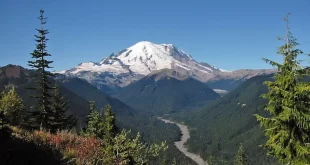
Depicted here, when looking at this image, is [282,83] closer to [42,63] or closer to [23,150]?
[23,150]

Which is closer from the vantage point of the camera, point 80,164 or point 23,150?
point 23,150

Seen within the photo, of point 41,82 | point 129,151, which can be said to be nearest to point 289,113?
point 129,151

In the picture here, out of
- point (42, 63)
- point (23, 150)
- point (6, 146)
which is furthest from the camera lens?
point (42, 63)

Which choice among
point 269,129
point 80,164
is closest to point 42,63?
point 269,129

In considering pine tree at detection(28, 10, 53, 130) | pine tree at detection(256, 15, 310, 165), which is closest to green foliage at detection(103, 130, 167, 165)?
pine tree at detection(256, 15, 310, 165)

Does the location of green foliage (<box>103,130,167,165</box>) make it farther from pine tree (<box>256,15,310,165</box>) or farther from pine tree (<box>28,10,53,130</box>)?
pine tree (<box>28,10,53,130</box>)

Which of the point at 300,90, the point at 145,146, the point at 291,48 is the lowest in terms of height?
the point at 145,146

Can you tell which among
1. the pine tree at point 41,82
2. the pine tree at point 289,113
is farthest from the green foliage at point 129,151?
the pine tree at point 41,82

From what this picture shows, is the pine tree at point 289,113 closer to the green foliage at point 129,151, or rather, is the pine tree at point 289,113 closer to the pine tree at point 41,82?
the green foliage at point 129,151

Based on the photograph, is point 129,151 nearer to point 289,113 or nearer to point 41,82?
point 289,113
